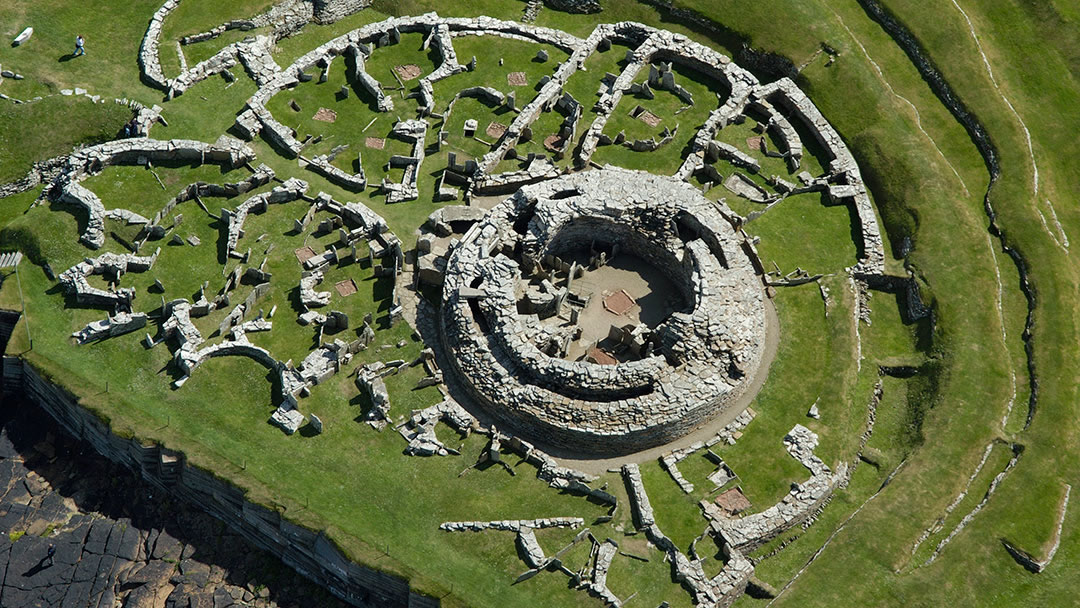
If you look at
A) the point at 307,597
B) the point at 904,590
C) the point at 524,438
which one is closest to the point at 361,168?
the point at 524,438

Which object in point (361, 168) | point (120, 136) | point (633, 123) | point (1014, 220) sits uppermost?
point (1014, 220)

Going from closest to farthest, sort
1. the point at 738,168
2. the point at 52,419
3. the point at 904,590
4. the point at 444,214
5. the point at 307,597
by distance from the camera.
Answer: the point at 904,590 → the point at 307,597 → the point at 52,419 → the point at 444,214 → the point at 738,168

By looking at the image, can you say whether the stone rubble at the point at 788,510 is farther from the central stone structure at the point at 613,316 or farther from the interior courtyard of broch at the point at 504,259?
the central stone structure at the point at 613,316

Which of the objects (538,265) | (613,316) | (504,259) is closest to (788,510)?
(613,316)

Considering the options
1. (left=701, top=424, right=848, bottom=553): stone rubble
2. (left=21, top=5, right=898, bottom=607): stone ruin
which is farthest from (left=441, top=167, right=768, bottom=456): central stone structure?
(left=701, top=424, right=848, bottom=553): stone rubble

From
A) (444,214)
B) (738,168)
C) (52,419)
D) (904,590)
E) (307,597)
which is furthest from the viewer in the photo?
(738,168)

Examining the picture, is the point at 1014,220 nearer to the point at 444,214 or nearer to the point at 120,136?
the point at 444,214

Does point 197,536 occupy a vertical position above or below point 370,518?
below
